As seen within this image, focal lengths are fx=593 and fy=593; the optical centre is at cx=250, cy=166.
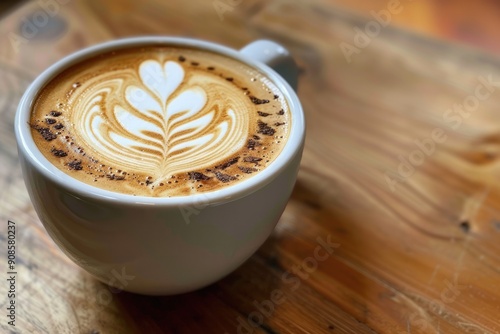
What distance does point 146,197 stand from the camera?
48 centimetres

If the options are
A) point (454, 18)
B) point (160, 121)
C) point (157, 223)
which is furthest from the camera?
point (454, 18)

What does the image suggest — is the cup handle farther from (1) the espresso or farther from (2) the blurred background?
(2) the blurred background

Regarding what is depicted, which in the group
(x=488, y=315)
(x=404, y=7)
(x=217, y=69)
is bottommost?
(x=404, y=7)

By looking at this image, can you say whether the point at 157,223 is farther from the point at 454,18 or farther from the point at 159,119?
the point at 454,18

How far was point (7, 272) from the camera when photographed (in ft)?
2.00

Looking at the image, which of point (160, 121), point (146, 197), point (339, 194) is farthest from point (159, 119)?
point (339, 194)

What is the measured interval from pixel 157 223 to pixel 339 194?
1.04 feet

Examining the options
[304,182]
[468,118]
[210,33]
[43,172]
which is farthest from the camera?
[210,33]

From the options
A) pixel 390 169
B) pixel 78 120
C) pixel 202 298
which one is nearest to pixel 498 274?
pixel 390 169

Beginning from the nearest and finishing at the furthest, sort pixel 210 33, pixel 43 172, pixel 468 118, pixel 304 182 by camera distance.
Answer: pixel 43 172 → pixel 304 182 → pixel 468 118 → pixel 210 33

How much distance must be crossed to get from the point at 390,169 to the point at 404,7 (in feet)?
3.32

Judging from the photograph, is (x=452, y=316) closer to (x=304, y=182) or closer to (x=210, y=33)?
(x=304, y=182)

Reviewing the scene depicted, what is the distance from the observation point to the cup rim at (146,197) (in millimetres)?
473

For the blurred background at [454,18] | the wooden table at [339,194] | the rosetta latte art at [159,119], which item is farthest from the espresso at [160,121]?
the blurred background at [454,18]
